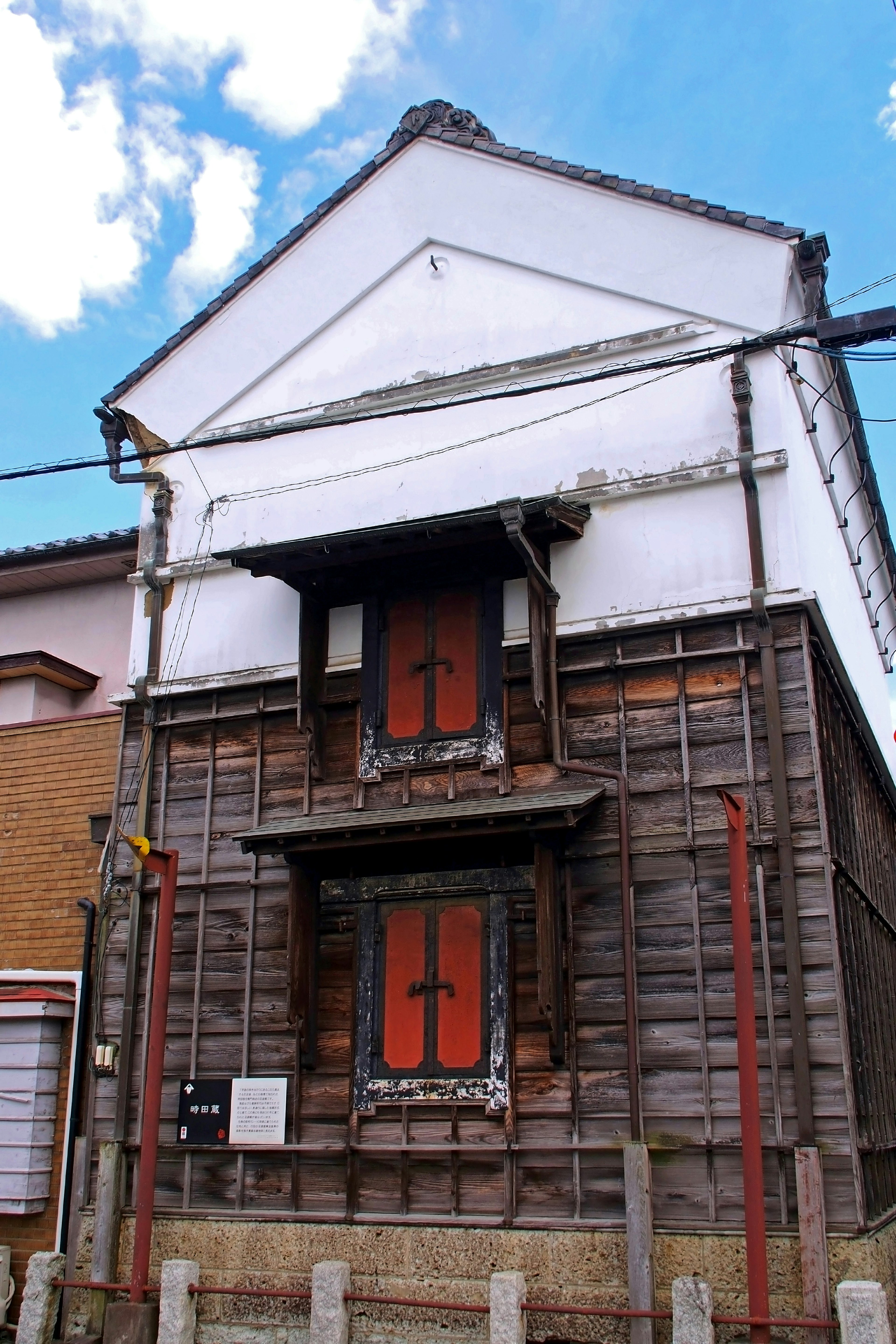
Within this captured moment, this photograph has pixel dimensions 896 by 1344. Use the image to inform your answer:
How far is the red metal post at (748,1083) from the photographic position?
358 inches

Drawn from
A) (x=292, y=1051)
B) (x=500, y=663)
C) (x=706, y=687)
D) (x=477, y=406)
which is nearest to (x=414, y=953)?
(x=292, y=1051)

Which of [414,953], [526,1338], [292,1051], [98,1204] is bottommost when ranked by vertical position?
[526,1338]

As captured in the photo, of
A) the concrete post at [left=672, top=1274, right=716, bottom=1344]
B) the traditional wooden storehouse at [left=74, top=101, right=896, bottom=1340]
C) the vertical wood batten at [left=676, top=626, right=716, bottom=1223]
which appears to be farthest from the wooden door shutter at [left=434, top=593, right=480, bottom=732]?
the concrete post at [left=672, top=1274, right=716, bottom=1344]

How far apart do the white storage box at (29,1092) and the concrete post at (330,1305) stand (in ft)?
14.7

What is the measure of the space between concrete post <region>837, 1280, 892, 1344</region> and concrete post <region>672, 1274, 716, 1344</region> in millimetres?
910

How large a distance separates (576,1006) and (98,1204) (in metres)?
5.15

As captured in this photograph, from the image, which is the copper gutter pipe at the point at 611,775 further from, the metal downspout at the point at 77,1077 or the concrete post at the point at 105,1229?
the metal downspout at the point at 77,1077

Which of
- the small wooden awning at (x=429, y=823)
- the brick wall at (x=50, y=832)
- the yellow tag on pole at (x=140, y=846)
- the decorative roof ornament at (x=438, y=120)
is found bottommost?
the yellow tag on pole at (x=140, y=846)

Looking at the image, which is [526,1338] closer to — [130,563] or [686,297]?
[686,297]

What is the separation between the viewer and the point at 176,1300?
1057cm

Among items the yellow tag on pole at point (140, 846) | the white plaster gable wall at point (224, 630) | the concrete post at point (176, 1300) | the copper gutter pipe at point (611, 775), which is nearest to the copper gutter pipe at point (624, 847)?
the copper gutter pipe at point (611, 775)

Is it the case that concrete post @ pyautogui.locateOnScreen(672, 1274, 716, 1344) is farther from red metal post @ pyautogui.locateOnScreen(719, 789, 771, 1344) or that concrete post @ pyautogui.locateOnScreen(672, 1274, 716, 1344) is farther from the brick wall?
the brick wall

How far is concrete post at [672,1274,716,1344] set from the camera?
8758 mm

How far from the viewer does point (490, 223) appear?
13.8 metres
